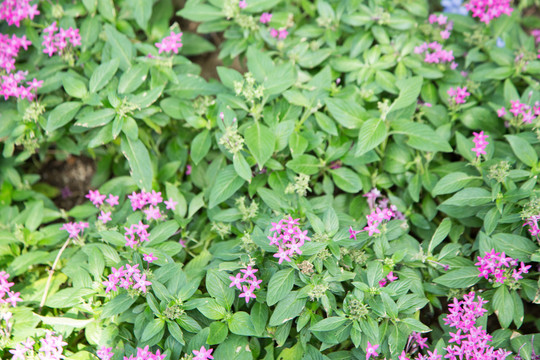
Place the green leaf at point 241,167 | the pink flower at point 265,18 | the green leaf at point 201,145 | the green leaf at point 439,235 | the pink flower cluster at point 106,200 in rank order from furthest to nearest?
1. the pink flower at point 265,18
2. the green leaf at point 201,145
3. the pink flower cluster at point 106,200
4. the green leaf at point 241,167
5. the green leaf at point 439,235

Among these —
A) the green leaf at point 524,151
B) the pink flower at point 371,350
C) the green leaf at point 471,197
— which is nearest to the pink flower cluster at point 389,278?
the pink flower at point 371,350

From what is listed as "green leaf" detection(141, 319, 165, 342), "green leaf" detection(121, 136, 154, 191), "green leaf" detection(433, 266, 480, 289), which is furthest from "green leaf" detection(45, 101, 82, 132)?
"green leaf" detection(433, 266, 480, 289)

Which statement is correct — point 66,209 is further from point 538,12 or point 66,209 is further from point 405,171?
point 538,12

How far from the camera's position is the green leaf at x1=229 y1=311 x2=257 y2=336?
245 centimetres

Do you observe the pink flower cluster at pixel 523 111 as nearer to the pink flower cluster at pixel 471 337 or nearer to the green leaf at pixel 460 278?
the green leaf at pixel 460 278

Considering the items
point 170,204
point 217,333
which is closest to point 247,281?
point 217,333

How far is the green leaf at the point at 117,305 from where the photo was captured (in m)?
2.47

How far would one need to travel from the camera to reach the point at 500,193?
274 centimetres

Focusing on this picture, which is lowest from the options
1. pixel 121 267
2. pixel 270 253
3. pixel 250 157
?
pixel 270 253

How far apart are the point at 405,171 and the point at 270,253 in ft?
3.93

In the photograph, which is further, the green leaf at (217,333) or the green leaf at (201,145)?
the green leaf at (201,145)

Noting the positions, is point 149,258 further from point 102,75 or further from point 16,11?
point 16,11

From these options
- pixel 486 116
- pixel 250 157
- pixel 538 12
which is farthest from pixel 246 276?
pixel 538 12

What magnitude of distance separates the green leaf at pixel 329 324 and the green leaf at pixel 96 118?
1.84 metres
